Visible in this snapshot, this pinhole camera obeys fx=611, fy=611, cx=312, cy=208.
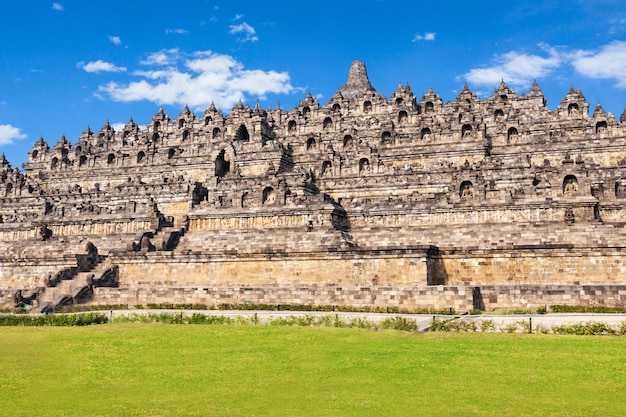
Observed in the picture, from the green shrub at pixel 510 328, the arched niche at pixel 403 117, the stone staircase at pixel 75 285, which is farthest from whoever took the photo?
the arched niche at pixel 403 117

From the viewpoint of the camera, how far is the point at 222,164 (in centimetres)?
6144

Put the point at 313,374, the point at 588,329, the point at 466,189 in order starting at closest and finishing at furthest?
A: the point at 313,374 < the point at 588,329 < the point at 466,189

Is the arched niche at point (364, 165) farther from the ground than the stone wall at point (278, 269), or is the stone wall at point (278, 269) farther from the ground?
the arched niche at point (364, 165)

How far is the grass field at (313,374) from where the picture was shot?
1212 centimetres

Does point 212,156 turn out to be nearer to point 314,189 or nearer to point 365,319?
point 314,189

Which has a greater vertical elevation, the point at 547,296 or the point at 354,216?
the point at 354,216

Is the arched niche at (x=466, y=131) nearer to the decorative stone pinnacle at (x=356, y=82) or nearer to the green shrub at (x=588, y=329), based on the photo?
the decorative stone pinnacle at (x=356, y=82)

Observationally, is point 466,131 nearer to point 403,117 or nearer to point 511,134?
point 511,134

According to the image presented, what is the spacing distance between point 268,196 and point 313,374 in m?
27.8

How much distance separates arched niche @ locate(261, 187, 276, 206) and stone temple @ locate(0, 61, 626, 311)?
0.10m

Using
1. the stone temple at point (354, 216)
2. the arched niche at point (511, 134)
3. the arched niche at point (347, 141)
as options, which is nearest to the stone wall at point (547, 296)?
the stone temple at point (354, 216)

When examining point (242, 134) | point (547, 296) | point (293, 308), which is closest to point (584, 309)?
point (547, 296)

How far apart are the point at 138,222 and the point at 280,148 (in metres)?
18.4

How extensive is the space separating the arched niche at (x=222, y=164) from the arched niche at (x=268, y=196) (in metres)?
19.6
